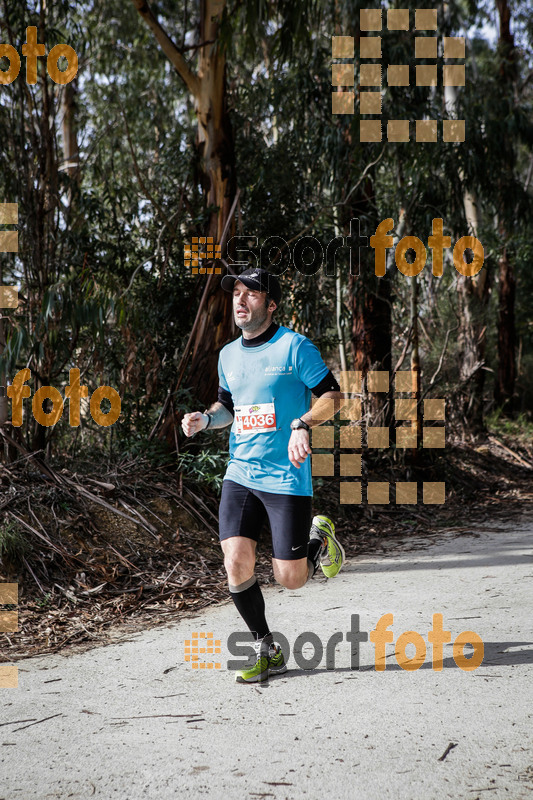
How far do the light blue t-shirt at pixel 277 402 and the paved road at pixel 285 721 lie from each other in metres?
1.04

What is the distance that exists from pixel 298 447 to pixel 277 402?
391 mm

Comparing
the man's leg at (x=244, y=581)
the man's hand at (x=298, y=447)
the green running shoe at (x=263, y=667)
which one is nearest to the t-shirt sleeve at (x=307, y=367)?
the man's hand at (x=298, y=447)

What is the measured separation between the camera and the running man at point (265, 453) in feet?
13.5

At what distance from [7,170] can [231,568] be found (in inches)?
215

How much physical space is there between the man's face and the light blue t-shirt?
0.50 ft

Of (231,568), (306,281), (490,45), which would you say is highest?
(490,45)

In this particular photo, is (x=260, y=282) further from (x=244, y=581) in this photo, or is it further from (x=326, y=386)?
(x=244, y=581)

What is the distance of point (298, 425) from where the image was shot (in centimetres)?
397

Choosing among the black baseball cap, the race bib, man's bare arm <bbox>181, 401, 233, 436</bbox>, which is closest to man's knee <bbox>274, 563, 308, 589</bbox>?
the race bib

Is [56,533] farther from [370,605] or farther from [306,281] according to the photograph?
[306,281]

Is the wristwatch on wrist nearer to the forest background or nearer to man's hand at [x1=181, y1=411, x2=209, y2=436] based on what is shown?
man's hand at [x1=181, y1=411, x2=209, y2=436]

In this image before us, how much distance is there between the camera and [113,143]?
13219 mm

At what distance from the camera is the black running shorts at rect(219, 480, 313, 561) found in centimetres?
412

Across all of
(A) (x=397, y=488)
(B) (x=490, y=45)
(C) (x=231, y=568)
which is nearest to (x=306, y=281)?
(A) (x=397, y=488)
